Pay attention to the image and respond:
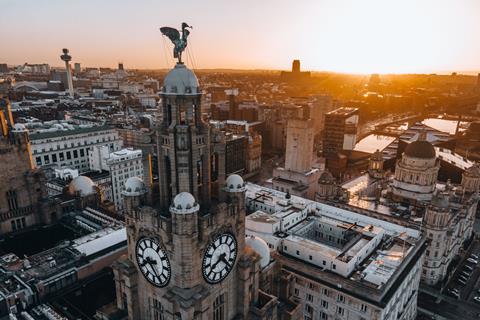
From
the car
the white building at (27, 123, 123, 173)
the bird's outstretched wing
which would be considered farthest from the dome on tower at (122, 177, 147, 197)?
the white building at (27, 123, 123, 173)

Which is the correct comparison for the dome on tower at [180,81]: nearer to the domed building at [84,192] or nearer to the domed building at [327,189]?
the domed building at [84,192]

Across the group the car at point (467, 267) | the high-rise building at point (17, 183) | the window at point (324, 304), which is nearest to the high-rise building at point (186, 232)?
the window at point (324, 304)

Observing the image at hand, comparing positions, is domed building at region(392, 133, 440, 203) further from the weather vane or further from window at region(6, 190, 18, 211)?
window at region(6, 190, 18, 211)

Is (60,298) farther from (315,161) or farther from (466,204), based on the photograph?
(315,161)

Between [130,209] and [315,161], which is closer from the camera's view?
[130,209]

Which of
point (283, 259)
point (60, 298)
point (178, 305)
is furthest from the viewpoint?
point (283, 259)

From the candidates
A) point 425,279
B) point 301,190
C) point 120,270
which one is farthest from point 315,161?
point 120,270

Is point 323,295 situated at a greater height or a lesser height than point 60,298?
lesser
